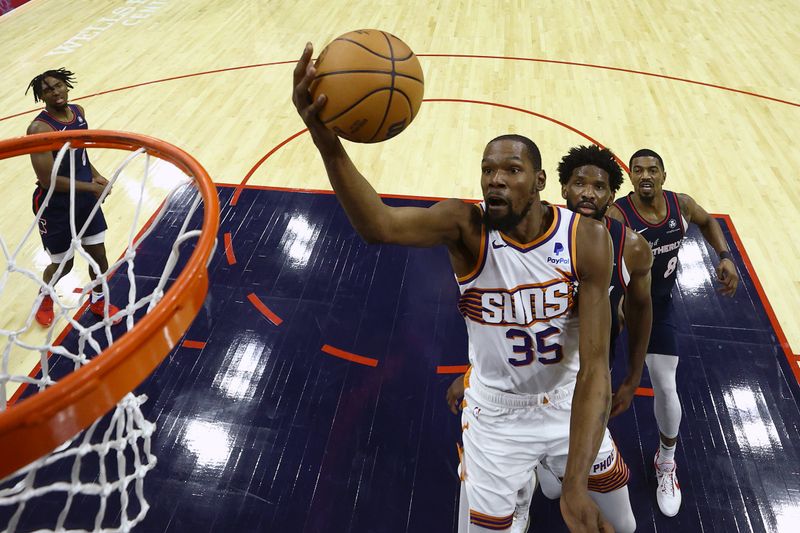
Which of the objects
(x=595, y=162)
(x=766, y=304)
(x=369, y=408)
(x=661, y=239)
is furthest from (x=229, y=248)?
(x=766, y=304)

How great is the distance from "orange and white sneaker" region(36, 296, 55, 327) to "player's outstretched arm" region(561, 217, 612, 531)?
4042 millimetres

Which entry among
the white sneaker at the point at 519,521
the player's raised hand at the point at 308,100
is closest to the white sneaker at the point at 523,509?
the white sneaker at the point at 519,521

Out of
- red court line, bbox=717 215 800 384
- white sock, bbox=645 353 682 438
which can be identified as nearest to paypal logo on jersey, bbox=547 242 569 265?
white sock, bbox=645 353 682 438

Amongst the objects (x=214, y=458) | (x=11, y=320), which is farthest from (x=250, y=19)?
(x=214, y=458)

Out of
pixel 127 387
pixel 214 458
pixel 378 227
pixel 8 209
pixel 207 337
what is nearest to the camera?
pixel 127 387

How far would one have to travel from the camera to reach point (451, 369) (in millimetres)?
4266

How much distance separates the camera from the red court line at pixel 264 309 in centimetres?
468

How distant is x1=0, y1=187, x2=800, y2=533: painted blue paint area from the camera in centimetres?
348

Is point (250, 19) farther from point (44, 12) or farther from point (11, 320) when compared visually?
point (11, 320)

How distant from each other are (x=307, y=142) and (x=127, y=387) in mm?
5579

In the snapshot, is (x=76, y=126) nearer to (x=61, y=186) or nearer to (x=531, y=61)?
(x=61, y=186)

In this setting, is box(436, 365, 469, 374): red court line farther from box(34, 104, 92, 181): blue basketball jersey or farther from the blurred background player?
box(34, 104, 92, 181): blue basketball jersey

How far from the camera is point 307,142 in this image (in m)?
7.04

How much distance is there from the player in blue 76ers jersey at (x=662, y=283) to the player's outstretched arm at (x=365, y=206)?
4.95 feet
